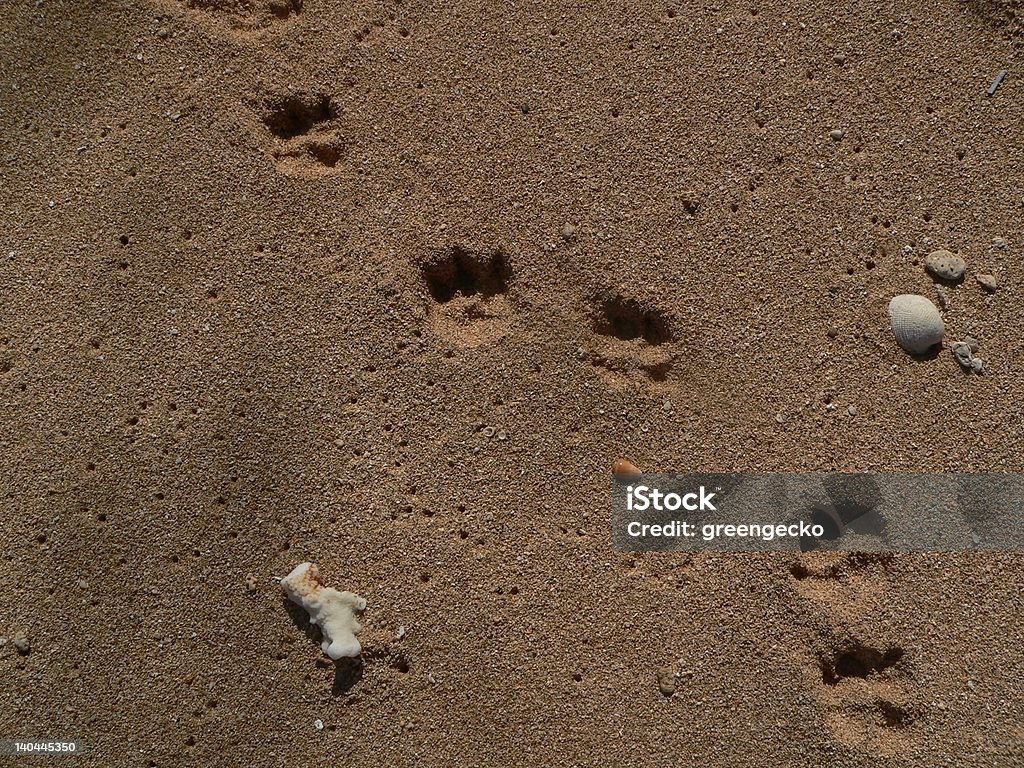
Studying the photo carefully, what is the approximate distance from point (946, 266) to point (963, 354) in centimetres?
32

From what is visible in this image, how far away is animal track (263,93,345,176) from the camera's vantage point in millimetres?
2588

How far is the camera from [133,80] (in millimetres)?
2615

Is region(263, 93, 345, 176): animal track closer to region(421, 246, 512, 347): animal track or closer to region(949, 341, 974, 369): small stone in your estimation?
region(421, 246, 512, 347): animal track

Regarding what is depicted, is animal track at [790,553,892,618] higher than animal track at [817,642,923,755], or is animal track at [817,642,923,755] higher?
animal track at [790,553,892,618]

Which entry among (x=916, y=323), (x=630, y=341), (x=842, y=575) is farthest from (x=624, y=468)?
(x=916, y=323)

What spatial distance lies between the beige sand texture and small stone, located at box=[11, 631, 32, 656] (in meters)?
0.04

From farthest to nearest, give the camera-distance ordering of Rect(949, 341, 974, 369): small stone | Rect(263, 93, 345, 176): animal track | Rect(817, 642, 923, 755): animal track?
Rect(263, 93, 345, 176): animal track < Rect(949, 341, 974, 369): small stone < Rect(817, 642, 923, 755): animal track

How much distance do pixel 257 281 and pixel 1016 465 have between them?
2.74m

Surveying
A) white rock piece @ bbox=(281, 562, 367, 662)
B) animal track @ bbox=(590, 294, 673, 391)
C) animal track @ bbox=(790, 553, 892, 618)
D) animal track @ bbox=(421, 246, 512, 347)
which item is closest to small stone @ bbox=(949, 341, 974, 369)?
animal track @ bbox=(790, 553, 892, 618)

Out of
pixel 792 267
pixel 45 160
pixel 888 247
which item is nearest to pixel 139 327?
pixel 45 160

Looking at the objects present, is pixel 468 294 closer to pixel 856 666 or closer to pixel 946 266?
pixel 946 266

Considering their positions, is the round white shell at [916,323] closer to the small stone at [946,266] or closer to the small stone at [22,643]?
the small stone at [946,266]

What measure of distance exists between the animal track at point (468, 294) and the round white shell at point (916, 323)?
1.35m

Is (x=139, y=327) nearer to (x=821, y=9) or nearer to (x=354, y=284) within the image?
(x=354, y=284)
